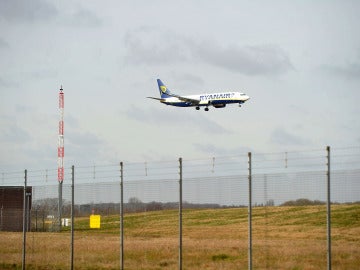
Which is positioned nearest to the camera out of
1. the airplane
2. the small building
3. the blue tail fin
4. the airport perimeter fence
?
the airport perimeter fence

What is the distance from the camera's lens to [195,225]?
46.7m

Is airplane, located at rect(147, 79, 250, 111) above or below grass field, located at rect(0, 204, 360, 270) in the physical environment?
above

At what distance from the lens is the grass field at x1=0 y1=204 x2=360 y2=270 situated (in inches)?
1003

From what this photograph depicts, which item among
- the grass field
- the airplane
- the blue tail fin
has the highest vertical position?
the blue tail fin

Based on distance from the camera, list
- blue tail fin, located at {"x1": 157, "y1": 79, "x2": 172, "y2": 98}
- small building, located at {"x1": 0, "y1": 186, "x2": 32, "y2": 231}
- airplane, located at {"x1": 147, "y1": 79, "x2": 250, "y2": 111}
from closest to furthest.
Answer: small building, located at {"x1": 0, "y1": 186, "x2": 32, "y2": 231}
airplane, located at {"x1": 147, "y1": 79, "x2": 250, "y2": 111}
blue tail fin, located at {"x1": 157, "y1": 79, "x2": 172, "y2": 98}

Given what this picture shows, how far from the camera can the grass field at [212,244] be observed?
2547cm

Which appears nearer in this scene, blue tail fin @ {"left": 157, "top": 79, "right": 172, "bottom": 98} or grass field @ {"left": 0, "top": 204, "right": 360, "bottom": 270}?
grass field @ {"left": 0, "top": 204, "right": 360, "bottom": 270}

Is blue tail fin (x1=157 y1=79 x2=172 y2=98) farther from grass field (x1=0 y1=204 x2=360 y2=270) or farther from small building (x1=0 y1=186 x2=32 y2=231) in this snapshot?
grass field (x1=0 y1=204 x2=360 y2=270)

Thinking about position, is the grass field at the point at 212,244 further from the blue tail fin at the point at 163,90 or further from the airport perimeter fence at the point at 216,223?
the blue tail fin at the point at 163,90

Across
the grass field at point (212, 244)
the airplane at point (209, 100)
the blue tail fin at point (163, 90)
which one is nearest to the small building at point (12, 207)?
the grass field at point (212, 244)

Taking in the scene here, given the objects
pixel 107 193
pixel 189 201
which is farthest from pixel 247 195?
pixel 107 193

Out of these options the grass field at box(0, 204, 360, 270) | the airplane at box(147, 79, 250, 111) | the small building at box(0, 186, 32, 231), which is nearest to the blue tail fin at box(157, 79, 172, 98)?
the airplane at box(147, 79, 250, 111)

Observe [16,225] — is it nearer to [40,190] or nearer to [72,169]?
[40,190]

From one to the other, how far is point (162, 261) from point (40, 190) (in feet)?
59.6
